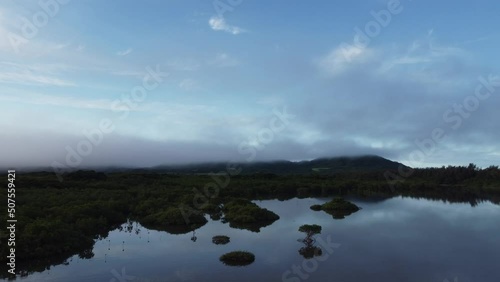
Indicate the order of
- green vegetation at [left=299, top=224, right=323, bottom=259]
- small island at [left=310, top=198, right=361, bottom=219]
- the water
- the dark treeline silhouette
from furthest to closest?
small island at [left=310, top=198, right=361, bottom=219] < green vegetation at [left=299, top=224, right=323, bottom=259] < the dark treeline silhouette < the water

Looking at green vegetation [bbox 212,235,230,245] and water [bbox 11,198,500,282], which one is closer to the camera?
water [bbox 11,198,500,282]

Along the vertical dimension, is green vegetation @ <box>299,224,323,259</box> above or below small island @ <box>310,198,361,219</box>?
below

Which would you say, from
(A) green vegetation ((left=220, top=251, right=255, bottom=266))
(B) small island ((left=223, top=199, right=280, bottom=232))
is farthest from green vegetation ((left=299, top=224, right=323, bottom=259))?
(B) small island ((left=223, top=199, right=280, bottom=232))

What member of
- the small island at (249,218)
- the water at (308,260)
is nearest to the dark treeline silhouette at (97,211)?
the small island at (249,218)

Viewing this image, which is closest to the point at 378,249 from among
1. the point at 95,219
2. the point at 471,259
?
the point at 471,259

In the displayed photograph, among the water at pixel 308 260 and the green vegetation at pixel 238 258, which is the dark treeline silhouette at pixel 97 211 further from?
the green vegetation at pixel 238 258

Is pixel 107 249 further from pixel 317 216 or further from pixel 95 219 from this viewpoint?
pixel 317 216

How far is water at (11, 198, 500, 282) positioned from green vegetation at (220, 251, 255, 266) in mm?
429

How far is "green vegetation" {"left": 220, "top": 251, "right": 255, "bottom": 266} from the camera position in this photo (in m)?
22.9

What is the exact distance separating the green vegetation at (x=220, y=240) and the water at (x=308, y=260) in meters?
0.45

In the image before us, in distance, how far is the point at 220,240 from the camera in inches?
1120

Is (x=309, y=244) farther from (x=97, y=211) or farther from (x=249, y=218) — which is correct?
(x=97, y=211)

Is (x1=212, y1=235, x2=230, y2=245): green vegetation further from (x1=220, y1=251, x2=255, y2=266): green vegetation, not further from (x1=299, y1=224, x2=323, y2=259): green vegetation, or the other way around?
(x1=299, y1=224, x2=323, y2=259): green vegetation

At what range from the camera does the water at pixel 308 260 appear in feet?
66.8
